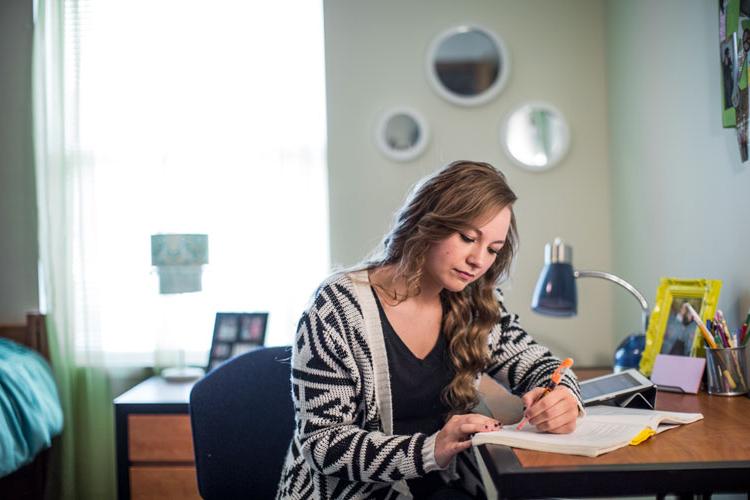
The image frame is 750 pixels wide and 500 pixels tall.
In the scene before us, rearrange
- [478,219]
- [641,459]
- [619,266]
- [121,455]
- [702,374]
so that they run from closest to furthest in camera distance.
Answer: [641,459] → [478,219] → [702,374] → [121,455] → [619,266]

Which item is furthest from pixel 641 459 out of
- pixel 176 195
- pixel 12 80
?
pixel 12 80

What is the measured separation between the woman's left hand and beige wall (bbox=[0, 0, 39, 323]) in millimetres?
2493

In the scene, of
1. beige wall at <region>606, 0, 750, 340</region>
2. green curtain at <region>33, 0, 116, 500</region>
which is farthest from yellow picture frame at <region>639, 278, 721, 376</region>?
green curtain at <region>33, 0, 116, 500</region>

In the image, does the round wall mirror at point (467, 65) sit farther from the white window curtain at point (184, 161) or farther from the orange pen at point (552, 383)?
the orange pen at point (552, 383)

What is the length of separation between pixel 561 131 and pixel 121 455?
73.9 inches

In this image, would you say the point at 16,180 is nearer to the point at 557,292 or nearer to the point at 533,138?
the point at 533,138

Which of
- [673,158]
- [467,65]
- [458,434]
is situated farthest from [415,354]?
[467,65]

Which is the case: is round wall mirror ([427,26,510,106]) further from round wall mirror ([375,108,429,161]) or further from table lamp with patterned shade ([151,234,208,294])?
table lamp with patterned shade ([151,234,208,294])

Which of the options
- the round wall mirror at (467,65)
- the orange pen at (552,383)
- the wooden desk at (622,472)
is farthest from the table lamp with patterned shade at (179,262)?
the wooden desk at (622,472)

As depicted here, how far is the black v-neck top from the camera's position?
1512 mm

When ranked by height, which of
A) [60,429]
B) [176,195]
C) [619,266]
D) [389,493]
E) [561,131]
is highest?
[561,131]

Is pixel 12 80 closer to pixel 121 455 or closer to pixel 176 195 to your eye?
pixel 176 195

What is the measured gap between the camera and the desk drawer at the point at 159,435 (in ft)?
8.17

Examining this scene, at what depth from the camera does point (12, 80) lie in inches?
125
